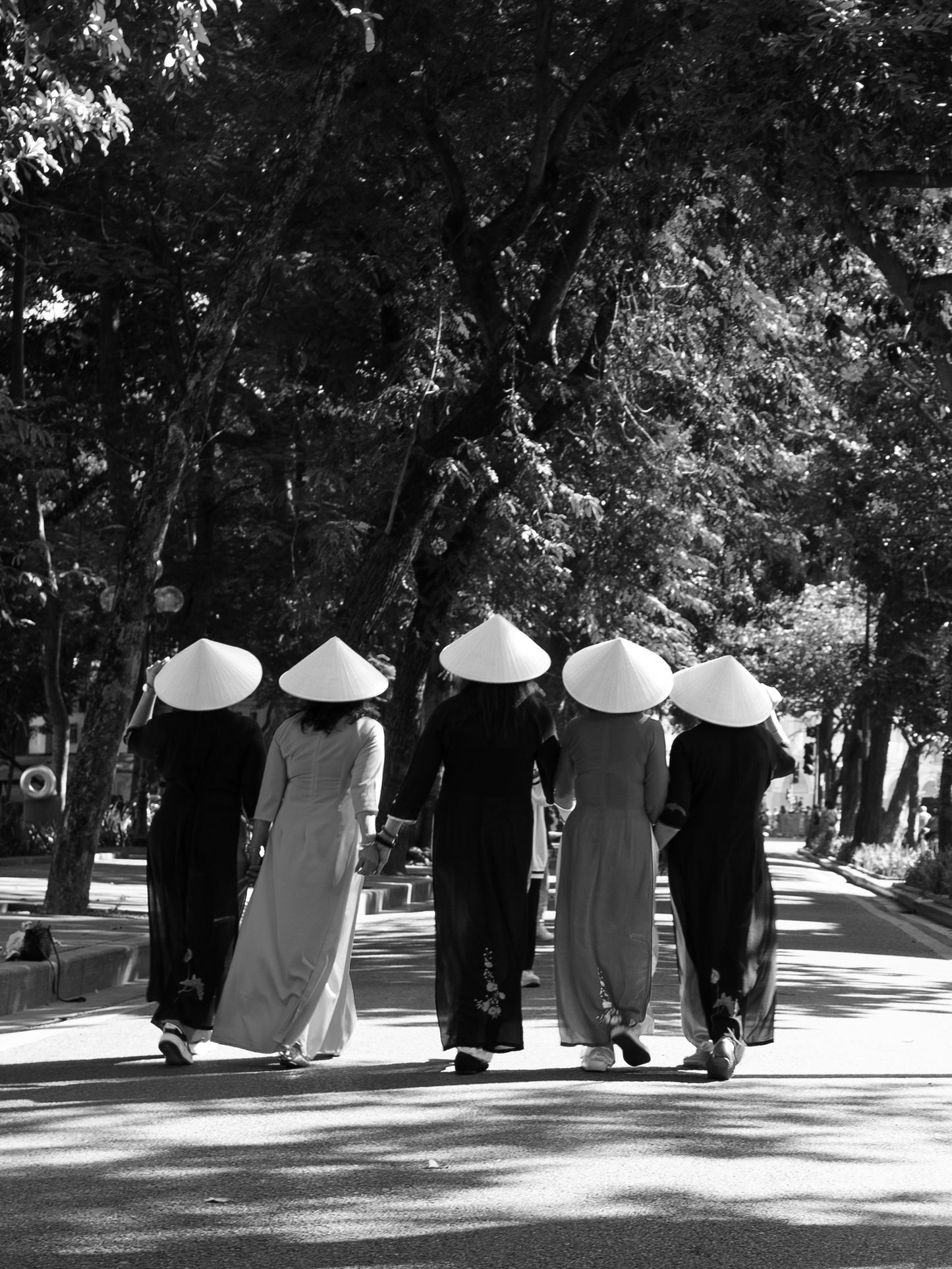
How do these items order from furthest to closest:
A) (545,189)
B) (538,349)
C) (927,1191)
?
1. (538,349)
2. (545,189)
3. (927,1191)

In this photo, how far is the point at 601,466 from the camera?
1044 inches

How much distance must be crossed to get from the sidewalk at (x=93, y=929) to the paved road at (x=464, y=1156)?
52 centimetres

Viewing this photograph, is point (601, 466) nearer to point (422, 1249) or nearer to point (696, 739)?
point (696, 739)

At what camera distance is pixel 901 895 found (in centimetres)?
2809

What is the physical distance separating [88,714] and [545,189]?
8.28 meters

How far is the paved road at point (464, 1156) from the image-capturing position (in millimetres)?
5172

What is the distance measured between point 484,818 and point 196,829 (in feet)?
A: 4.38

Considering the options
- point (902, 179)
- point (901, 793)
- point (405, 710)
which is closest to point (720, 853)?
point (902, 179)

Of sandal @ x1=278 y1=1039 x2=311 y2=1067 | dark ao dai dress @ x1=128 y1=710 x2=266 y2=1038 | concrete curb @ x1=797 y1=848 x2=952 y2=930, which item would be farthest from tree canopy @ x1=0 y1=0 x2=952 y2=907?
sandal @ x1=278 y1=1039 x2=311 y2=1067

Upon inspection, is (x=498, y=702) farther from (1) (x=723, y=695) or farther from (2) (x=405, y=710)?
(2) (x=405, y=710)

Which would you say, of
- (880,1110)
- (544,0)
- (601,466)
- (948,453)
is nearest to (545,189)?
(544,0)

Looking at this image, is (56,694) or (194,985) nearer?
(194,985)

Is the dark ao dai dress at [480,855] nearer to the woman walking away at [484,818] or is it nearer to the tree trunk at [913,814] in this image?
the woman walking away at [484,818]

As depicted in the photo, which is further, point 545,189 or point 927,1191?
point 545,189
